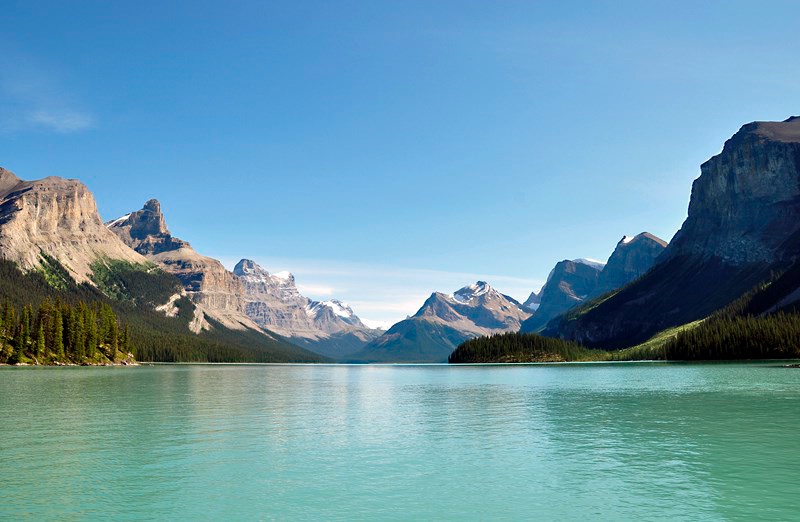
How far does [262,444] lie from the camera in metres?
49.9

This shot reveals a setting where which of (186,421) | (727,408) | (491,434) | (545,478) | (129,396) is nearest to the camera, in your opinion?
(545,478)

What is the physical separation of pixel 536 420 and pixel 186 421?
37.8 m

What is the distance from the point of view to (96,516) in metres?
29.2

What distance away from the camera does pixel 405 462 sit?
42.5 meters

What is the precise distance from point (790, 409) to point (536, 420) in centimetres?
2971

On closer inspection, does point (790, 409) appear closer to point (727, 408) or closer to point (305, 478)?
point (727, 408)

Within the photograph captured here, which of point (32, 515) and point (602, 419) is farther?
point (602, 419)

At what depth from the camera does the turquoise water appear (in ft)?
101

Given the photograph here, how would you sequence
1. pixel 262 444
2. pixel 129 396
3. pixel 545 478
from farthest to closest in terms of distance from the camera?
pixel 129 396 < pixel 262 444 < pixel 545 478

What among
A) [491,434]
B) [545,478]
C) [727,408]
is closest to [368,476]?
[545,478]

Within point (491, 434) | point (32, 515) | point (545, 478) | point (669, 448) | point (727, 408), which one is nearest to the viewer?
point (32, 515)

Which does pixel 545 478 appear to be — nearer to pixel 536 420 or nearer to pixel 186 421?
pixel 536 420

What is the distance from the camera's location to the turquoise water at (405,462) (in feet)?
101

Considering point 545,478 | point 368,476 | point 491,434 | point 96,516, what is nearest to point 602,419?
point 491,434
